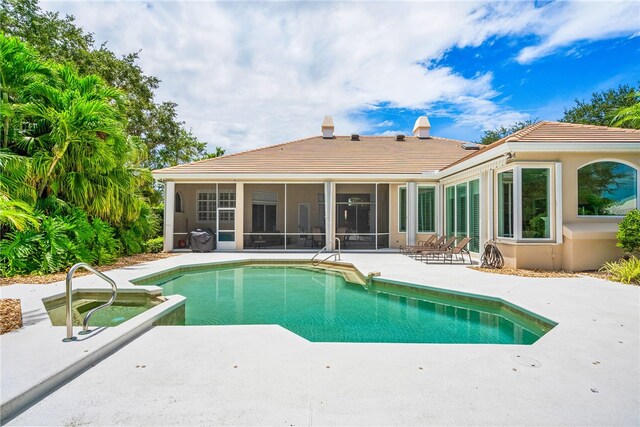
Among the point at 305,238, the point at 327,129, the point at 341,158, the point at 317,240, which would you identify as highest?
the point at 327,129

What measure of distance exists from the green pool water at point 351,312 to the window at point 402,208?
6706mm

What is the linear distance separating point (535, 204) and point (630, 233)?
2.09m

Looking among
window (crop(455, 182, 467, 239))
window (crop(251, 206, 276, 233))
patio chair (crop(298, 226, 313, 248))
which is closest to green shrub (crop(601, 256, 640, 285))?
window (crop(455, 182, 467, 239))

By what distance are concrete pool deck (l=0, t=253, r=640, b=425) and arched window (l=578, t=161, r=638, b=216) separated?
19.3 feet

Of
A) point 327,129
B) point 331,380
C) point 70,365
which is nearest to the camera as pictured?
point 331,380

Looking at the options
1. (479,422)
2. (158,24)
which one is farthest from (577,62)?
(479,422)

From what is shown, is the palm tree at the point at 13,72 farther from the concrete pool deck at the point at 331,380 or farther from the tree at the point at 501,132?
the tree at the point at 501,132

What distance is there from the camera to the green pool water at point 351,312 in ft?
16.6

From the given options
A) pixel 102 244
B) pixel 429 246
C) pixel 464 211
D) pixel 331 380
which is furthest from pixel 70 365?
pixel 464 211

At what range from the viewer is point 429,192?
14.8m

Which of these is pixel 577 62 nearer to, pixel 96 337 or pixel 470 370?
pixel 470 370

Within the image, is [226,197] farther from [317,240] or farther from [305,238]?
[317,240]

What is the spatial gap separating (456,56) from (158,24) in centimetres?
1235

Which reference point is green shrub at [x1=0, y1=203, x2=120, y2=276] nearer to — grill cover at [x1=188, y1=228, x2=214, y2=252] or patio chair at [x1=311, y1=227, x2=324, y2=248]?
grill cover at [x1=188, y1=228, x2=214, y2=252]
